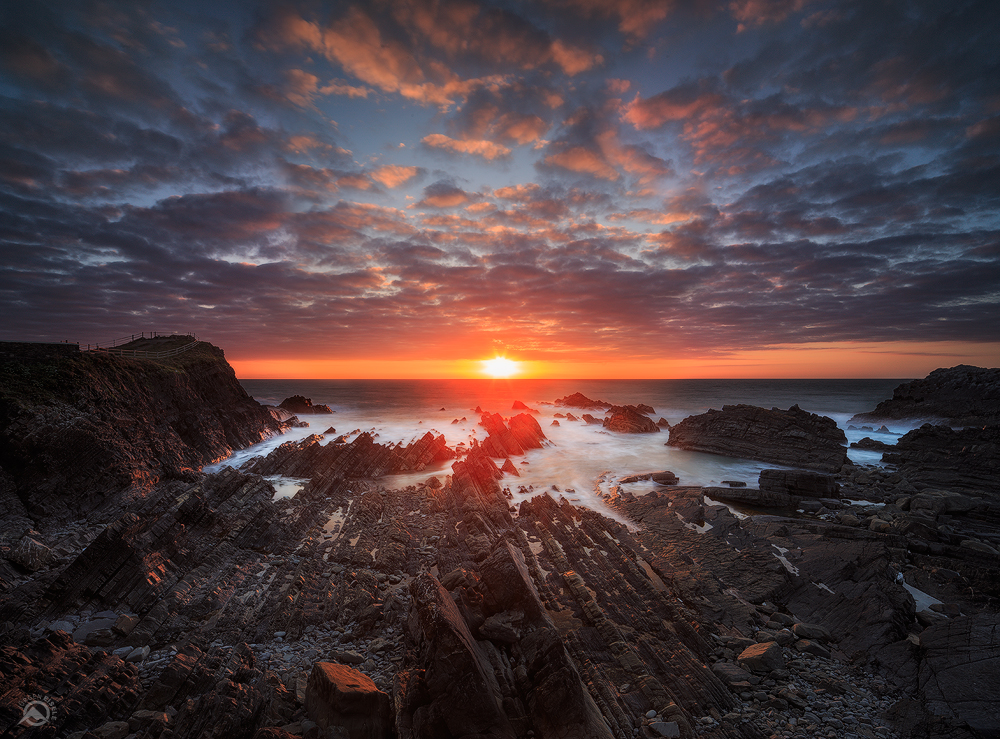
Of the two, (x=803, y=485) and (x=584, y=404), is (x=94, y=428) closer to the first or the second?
(x=803, y=485)

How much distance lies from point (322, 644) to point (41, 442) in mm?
17315

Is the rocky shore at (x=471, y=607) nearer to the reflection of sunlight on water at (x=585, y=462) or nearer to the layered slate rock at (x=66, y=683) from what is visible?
the layered slate rock at (x=66, y=683)

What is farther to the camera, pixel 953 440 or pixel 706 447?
pixel 706 447

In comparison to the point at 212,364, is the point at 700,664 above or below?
below

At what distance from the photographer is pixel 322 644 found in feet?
31.1

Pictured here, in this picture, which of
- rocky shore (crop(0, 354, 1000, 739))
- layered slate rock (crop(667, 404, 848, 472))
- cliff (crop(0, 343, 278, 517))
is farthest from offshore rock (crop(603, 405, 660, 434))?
cliff (crop(0, 343, 278, 517))

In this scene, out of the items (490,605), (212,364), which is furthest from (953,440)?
(212,364)

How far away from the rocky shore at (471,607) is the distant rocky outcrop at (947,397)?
156 ft

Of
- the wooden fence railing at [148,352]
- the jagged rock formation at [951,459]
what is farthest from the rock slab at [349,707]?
the jagged rock formation at [951,459]

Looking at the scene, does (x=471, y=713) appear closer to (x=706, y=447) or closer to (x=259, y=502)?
(x=259, y=502)

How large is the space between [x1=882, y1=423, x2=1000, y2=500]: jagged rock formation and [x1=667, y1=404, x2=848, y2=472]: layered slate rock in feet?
12.3

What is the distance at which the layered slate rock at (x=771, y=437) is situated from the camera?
3100 cm

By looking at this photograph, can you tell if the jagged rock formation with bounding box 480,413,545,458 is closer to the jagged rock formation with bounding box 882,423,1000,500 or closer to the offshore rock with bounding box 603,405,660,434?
the offshore rock with bounding box 603,405,660,434

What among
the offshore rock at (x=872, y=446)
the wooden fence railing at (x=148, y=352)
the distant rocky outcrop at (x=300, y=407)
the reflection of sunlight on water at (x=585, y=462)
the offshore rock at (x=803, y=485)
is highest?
the wooden fence railing at (x=148, y=352)
